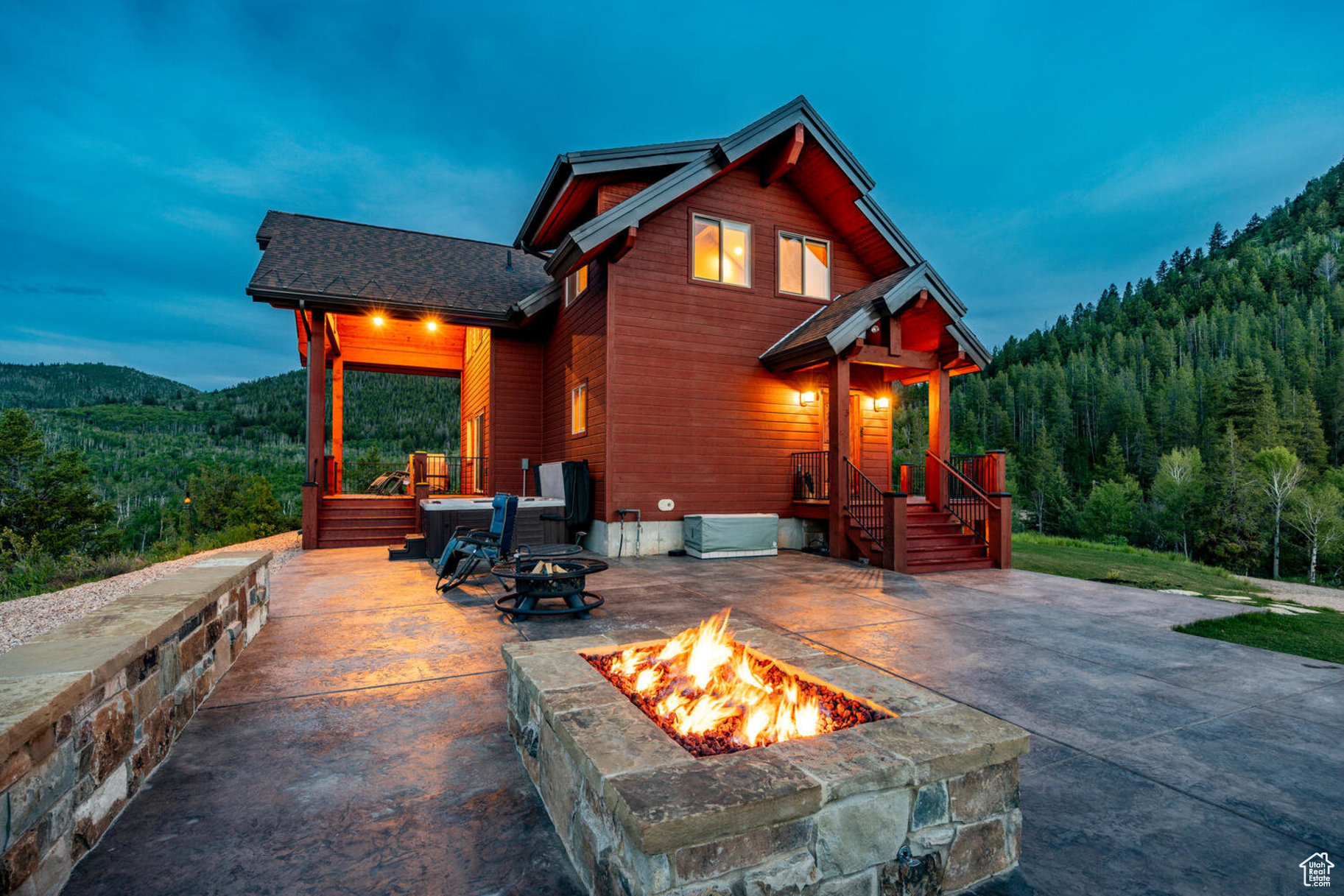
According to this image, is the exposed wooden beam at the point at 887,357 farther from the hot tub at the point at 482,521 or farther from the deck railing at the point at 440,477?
the deck railing at the point at 440,477

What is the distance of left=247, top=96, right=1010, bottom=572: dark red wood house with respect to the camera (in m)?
8.81

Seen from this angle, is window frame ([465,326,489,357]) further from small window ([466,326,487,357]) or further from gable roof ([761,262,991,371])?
gable roof ([761,262,991,371])

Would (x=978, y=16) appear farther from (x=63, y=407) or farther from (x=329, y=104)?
(x=63, y=407)

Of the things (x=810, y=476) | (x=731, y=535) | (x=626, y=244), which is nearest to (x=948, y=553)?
(x=810, y=476)

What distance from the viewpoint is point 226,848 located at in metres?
1.96

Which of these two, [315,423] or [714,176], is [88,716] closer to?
[315,423]

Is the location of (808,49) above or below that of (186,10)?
above

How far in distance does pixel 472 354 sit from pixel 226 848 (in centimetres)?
1324

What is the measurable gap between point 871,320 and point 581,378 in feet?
16.1

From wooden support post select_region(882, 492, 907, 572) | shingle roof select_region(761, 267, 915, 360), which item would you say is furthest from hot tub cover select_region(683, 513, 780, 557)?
shingle roof select_region(761, 267, 915, 360)

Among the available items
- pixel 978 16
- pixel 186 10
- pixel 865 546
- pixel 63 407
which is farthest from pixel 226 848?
pixel 978 16

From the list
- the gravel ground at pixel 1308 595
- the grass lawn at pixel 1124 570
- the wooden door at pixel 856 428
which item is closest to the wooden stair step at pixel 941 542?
the grass lawn at pixel 1124 570

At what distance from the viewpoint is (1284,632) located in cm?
489

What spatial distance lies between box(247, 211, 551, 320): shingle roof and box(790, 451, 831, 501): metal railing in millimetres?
6121
